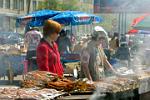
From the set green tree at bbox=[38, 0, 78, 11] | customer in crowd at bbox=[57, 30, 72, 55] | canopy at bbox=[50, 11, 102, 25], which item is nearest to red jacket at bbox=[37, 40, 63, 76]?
customer in crowd at bbox=[57, 30, 72, 55]

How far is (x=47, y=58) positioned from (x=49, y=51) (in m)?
0.09

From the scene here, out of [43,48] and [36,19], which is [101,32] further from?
[36,19]

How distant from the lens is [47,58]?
459 cm

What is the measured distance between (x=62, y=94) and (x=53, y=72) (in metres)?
0.96

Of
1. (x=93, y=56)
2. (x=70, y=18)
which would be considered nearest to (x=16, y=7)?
(x=70, y=18)

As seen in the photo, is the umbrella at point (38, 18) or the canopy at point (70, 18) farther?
the umbrella at point (38, 18)

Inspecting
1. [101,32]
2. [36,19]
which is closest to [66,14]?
[36,19]

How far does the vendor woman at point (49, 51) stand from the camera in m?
4.56

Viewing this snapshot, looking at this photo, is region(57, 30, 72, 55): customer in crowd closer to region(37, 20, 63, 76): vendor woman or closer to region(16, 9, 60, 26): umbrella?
region(16, 9, 60, 26): umbrella

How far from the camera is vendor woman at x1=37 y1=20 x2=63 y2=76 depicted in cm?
456

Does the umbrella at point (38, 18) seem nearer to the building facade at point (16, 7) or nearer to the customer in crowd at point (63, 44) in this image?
the customer in crowd at point (63, 44)

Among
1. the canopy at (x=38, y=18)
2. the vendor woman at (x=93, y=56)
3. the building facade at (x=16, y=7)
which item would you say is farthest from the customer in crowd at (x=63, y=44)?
the building facade at (x=16, y=7)

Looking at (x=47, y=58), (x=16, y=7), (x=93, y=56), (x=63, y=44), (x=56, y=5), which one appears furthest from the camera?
(x=16, y=7)

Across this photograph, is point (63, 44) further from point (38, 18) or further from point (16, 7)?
point (16, 7)
